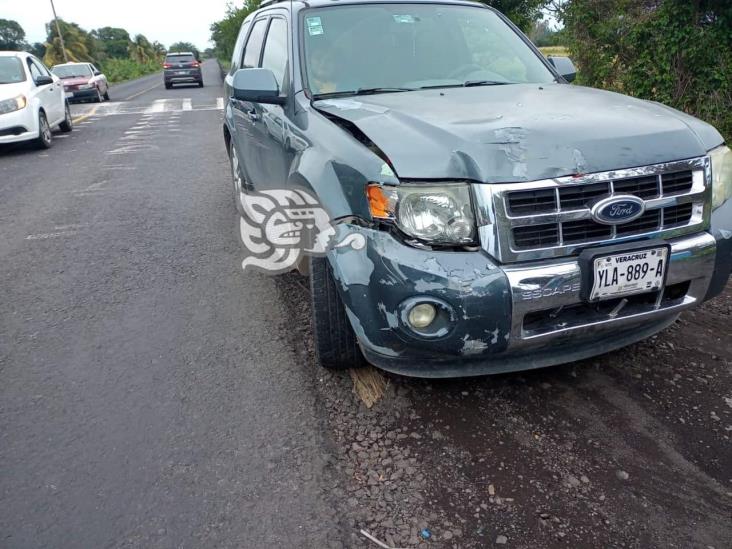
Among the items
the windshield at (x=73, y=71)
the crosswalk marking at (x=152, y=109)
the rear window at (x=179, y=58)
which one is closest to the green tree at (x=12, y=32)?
the rear window at (x=179, y=58)

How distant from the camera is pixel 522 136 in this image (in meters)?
2.31

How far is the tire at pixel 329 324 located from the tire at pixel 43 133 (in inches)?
365

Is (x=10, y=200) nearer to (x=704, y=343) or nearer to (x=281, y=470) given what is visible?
(x=281, y=470)

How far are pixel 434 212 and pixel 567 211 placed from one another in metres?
0.50

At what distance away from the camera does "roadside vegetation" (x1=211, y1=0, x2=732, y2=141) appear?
23.3ft

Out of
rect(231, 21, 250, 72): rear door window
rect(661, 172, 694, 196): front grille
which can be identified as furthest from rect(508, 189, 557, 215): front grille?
rect(231, 21, 250, 72): rear door window

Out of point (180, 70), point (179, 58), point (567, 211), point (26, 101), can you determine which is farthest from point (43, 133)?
point (179, 58)

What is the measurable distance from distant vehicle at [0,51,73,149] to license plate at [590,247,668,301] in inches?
392

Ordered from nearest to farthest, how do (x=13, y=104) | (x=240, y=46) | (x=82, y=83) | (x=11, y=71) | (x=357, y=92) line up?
(x=357, y=92)
(x=240, y=46)
(x=13, y=104)
(x=11, y=71)
(x=82, y=83)

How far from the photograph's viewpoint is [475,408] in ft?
8.81

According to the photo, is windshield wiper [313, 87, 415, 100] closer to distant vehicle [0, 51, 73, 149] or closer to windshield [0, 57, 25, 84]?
distant vehicle [0, 51, 73, 149]

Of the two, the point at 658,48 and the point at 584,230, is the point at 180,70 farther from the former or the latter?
the point at 584,230

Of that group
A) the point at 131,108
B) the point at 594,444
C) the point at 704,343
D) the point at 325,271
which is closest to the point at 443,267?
the point at 325,271

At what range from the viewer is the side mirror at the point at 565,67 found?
12.9 ft
